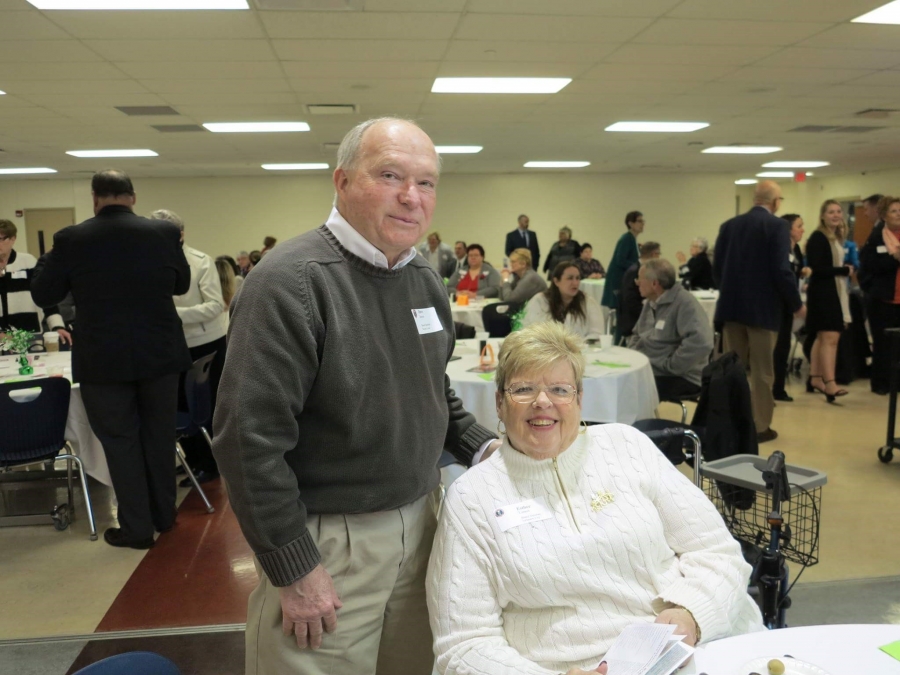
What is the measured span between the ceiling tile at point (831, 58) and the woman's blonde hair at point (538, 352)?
4907 millimetres

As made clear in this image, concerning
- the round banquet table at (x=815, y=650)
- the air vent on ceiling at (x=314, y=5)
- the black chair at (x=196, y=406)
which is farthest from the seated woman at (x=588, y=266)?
the round banquet table at (x=815, y=650)

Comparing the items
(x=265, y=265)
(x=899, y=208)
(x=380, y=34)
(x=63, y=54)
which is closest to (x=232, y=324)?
(x=265, y=265)

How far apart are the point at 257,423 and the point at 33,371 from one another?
3427mm

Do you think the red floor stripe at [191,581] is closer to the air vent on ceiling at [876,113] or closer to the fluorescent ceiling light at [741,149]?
the air vent on ceiling at [876,113]

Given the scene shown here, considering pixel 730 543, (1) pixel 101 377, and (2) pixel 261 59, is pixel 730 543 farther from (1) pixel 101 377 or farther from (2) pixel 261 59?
(2) pixel 261 59

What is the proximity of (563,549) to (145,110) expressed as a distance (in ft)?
24.4

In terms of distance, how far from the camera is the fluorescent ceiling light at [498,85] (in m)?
A: 6.44

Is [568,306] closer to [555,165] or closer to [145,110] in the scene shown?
[145,110]

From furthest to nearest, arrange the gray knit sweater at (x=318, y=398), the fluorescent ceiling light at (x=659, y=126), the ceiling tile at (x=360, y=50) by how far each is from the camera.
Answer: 1. the fluorescent ceiling light at (x=659, y=126)
2. the ceiling tile at (x=360, y=50)
3. the gray knit sweater at (x=318, y=398)

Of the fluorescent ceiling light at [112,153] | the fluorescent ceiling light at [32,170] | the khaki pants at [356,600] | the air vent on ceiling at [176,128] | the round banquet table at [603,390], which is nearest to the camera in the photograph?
the khaki pants at [356,600]

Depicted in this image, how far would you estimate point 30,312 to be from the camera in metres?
5.21

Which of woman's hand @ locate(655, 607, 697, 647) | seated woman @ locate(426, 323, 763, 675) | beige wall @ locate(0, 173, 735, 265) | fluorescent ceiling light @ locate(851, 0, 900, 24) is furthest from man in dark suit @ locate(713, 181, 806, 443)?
beige wall @ locate(0, 173, 735, 265)

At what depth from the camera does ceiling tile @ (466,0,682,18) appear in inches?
170

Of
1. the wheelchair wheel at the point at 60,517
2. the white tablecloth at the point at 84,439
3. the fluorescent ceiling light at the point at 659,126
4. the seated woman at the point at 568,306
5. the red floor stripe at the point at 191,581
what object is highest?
the fluorescent ceiling light at the point at 659,126
